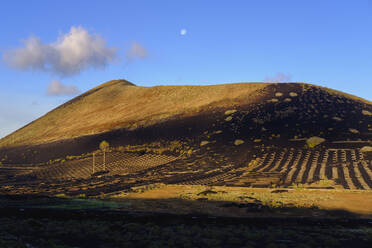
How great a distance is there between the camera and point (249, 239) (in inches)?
504

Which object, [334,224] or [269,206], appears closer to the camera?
[334,224]

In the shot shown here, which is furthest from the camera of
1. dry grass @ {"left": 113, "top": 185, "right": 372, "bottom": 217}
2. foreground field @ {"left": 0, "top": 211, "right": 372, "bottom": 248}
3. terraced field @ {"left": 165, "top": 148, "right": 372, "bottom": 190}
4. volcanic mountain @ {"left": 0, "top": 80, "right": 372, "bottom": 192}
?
volcanic mountain @ {"left": 0, "top": 80, "right": 372, "bottom": 192}

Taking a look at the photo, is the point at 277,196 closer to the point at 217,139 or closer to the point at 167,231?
the point at 167,231

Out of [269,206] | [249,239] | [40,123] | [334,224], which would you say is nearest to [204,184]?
[269,206]

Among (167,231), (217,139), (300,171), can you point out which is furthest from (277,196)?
(217,139)

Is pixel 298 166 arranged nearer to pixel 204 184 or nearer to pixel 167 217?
pixel 204 184

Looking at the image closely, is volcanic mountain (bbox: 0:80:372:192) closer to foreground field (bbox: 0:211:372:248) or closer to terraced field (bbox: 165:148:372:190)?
terraced field (bbox: 165:148:372:190)

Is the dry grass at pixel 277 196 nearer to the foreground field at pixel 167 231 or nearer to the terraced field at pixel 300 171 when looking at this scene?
the terraced field at pixel 300 171

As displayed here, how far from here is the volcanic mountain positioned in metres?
35.9

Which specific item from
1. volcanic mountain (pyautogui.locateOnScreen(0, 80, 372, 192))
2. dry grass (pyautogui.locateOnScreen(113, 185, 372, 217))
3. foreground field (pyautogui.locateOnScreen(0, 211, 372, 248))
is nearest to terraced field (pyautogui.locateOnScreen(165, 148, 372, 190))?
volcanic mountain (pyautogui.locateOnScreen(0, 80, 372, 192))

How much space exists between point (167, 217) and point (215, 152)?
101ft

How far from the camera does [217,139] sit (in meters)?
52.8

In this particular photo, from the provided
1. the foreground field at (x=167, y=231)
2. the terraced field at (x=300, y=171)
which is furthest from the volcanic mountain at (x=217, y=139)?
the foreground field at (x=167, y=231)

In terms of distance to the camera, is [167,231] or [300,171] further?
[300,171]
